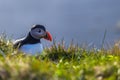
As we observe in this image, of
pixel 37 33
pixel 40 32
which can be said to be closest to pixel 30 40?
pixel 37 33

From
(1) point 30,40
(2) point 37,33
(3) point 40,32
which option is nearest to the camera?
(1) point 30,40

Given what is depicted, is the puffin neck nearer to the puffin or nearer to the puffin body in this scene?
the puffin

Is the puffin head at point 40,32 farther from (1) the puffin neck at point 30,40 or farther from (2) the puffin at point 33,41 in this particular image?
(1) the puffin neck at point 30,40

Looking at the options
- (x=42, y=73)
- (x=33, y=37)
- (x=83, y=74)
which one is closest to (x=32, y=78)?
(x=42, y=73)

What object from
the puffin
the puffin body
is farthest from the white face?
the puffin body

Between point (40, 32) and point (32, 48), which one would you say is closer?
point (32, 48)

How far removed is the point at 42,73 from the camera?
4.81 meters

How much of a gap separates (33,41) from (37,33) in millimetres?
321

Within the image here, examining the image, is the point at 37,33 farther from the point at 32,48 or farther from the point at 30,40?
the point at 32,48

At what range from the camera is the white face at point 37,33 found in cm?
922

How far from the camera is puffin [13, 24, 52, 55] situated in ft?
27.9

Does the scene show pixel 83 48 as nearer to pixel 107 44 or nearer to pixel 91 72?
pixel 107 44

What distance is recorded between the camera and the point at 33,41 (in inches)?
356

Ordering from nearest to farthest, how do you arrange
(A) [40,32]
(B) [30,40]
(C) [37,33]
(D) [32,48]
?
(D) [32,48] → (B) [30,40] → (C) [37,33] → (A) [40,32]
